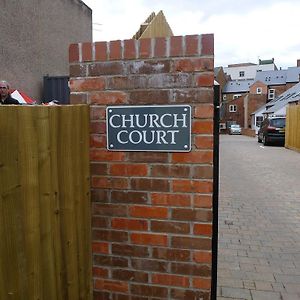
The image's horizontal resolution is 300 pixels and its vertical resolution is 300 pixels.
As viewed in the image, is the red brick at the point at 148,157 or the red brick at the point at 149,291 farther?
the red brick at the point at 149,291

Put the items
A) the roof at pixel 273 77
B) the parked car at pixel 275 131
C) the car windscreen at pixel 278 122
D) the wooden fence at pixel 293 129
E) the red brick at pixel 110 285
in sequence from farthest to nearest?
the roof at pixel 273 77 < the car windscreen at pixel 278 122 < the parked car at pixel 275 131 < the wooden fence at pixel 293 129 < the red brick at pixel 110 285

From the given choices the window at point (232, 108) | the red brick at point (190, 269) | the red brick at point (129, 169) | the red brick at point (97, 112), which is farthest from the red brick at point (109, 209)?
the window at point (232, 108)

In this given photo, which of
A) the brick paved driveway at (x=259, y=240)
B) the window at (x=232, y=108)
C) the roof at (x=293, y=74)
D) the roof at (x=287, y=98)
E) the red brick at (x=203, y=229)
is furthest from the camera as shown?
the window at (x=232, y=108)

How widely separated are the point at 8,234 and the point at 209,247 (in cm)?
125

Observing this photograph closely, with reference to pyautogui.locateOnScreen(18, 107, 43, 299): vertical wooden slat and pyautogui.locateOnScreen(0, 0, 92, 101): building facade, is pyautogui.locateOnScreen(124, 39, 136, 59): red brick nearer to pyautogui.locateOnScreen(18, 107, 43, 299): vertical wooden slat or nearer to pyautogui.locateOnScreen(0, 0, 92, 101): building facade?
pyautogui.locateOnScreen(18, 107, 43, 299): vertical wooden slat

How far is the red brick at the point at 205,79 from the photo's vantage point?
7.32 ft

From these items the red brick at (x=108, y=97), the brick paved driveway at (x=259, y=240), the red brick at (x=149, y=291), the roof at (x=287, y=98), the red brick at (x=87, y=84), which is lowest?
the brick paved driveway at (x=259, y=240)

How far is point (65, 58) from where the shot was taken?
605 inches

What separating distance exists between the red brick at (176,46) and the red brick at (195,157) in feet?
2.07

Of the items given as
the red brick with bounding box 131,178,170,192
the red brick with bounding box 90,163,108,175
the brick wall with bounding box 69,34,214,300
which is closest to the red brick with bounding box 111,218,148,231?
the brick wall with bounding box 69,34,214,300

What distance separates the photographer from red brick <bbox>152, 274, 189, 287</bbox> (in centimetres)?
241

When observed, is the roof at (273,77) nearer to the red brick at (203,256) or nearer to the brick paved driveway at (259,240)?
the brick paved driveway at (259,240)

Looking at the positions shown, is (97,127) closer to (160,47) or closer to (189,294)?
(160,47)

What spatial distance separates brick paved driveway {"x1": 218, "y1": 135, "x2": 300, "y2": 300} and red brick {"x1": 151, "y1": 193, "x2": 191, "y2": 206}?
50.4 inches
